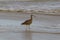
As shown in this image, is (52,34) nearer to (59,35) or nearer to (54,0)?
(59,35)

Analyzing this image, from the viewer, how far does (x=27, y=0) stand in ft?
24.9

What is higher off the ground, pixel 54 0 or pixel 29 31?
pixel 54 0

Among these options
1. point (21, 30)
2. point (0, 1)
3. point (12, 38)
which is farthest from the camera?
point (0, 1)

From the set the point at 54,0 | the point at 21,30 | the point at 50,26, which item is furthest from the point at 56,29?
the point at 54,0

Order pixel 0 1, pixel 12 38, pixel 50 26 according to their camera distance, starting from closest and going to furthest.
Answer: pixel 12 38 < pixel 50 26 < pixel 0 1

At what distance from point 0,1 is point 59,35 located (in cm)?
487

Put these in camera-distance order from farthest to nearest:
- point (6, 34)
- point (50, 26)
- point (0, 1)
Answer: point (0, 1)
point (50, 26)
point (6, 34)

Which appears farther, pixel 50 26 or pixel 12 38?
pixel 50 26

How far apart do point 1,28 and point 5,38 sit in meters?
0.58

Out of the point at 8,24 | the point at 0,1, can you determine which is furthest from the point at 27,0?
the point at 8,24

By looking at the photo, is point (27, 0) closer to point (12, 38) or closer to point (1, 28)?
point (1, 28)

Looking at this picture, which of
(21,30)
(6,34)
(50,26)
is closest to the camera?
(6,34)

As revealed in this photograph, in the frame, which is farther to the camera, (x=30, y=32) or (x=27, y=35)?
(x=30, y=32)

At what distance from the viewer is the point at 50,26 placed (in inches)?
137
